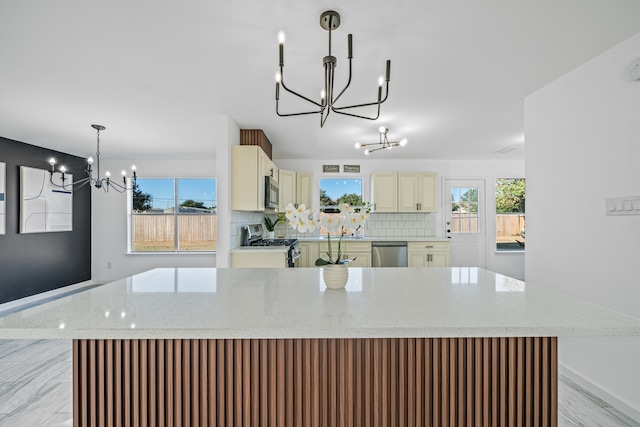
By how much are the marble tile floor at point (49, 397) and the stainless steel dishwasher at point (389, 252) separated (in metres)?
3.10

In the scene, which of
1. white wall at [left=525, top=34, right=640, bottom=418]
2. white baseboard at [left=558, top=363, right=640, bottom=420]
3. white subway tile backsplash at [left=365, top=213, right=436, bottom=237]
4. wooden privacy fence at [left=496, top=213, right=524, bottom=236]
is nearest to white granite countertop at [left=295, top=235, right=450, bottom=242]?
white subway tile backsplash at [left=365, top=213, right=436, bottom=237]

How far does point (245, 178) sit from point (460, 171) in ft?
14.8

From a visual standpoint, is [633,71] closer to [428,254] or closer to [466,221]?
[428,254]

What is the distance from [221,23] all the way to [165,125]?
249 centimetres

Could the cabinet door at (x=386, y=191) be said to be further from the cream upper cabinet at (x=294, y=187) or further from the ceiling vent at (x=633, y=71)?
the ceiling vent at (x=633, y=71)

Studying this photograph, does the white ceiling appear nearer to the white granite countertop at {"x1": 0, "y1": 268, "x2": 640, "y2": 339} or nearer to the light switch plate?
the light switch plate

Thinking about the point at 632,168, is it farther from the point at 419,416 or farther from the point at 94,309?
the point at 94,309

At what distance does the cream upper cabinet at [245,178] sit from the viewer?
3514mm

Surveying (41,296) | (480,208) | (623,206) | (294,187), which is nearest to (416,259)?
(480,208)

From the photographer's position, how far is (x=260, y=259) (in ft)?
11.5

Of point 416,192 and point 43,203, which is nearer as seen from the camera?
point 43,203

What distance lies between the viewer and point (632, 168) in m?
1.98

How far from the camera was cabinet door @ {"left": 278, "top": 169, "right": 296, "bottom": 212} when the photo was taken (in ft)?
17.6

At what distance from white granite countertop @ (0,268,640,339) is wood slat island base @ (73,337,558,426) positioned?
0.36ft
